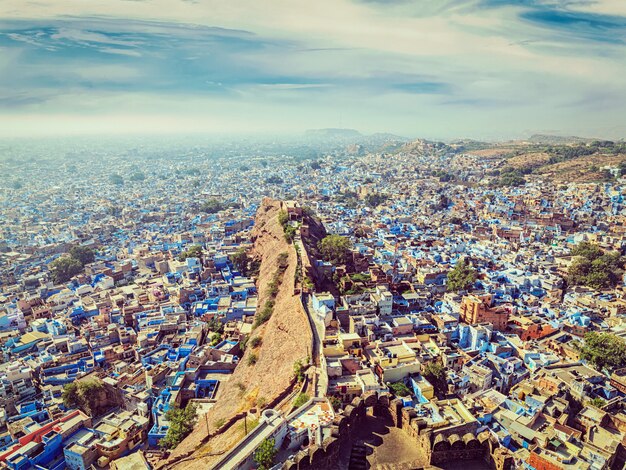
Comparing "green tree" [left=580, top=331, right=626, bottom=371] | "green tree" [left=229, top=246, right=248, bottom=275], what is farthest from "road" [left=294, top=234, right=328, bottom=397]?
A: "green tree" [left=580, top=331, right=626, bottom=371]

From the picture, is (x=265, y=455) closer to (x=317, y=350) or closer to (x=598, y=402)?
(x=317, y=350)

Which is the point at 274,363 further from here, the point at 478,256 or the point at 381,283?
the point at 478,256

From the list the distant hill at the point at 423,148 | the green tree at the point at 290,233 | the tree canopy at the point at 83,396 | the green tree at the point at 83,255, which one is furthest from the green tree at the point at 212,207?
the distant hill at the point at 423,148

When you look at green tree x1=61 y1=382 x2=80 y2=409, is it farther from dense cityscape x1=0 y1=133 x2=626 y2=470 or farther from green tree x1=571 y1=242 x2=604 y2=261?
green tree x1=571 y1=242 x2=604 y2=261

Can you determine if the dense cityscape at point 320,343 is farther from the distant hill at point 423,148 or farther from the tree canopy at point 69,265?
the distant hill at point 423,148

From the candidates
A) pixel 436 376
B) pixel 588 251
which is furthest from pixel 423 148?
pixel 436 376

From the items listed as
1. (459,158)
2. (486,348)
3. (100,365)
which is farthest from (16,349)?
(459,158)
